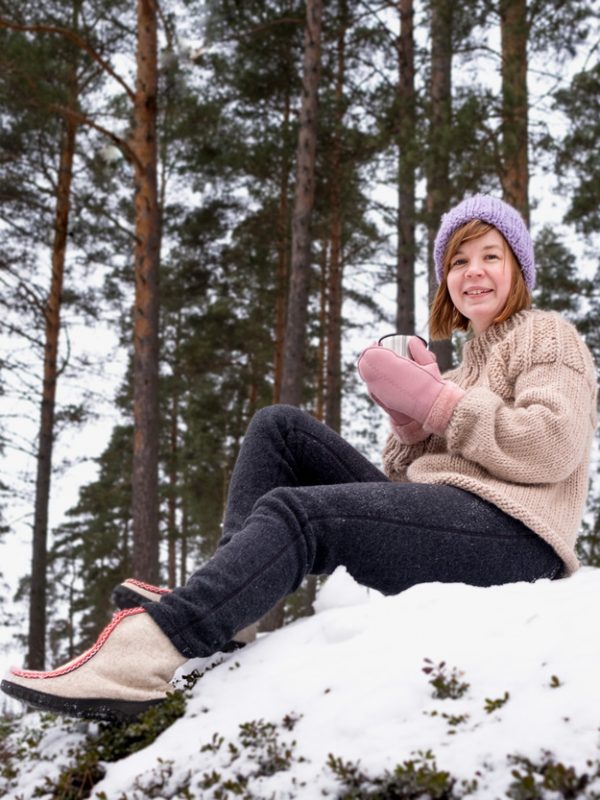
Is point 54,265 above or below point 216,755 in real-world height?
above

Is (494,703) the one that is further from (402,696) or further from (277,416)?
(277,416)

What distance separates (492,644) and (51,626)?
2771 cm

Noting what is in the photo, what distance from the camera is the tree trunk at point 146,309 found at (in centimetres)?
825

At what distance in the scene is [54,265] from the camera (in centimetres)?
1159

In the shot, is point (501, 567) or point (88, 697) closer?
point (88, 697)

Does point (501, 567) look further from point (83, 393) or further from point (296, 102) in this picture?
point (296, 102)

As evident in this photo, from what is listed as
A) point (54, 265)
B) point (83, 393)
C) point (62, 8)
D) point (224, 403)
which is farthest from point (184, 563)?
point (62, 8)

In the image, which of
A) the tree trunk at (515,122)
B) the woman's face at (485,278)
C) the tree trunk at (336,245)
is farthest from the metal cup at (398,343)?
the tree trunk at (336,245)

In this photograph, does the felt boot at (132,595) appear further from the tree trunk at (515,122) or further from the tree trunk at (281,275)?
the tree trunk at (281,275)

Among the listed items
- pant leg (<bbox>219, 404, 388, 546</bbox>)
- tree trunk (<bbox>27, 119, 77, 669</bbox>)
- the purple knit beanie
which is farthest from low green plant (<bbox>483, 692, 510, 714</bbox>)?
tree trunk (<bbox>27, 119, 77, 669</bbox>)

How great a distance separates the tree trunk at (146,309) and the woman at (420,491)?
5.73 meters

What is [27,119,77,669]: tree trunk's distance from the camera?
10.6 m

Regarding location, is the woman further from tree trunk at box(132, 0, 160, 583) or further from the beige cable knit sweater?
tree trunk at box(132, 0, 160, 583)

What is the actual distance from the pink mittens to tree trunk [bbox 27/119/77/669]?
30.1 feet
